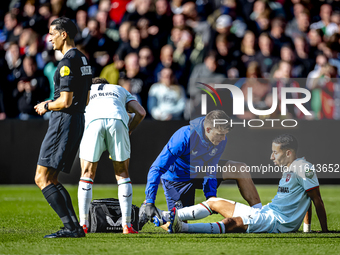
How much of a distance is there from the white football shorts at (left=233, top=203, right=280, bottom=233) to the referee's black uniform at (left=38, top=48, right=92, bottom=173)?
6.53 feet

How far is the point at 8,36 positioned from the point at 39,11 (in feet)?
3.11

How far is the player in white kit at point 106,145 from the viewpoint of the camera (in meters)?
6.52

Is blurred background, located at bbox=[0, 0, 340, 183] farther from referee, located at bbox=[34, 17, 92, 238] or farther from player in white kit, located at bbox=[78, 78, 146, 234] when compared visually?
referee, located at bbox=[34, 17, 92, 238]

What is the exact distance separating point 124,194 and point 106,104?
3.40ft

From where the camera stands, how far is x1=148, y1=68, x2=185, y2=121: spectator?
37.2 ft

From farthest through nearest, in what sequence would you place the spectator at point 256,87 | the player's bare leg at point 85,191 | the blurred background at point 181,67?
1. the blurred background at point 181,67
2. the spectator at point 256,87
3. the player's bare leg at point 85,191

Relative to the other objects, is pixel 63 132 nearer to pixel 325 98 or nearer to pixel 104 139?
pixel 104 139

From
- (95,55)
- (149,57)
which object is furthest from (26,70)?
(149,57)

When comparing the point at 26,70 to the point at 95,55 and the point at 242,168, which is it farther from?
the point at 242,168

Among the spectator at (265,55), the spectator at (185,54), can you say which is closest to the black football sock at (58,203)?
the spectator at (185,54)

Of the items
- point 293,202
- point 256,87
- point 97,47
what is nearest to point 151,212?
point 293,202

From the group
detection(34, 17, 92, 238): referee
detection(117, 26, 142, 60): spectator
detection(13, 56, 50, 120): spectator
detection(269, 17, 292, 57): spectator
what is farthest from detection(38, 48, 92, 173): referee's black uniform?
detection(269, 17, 292, 57): spectator

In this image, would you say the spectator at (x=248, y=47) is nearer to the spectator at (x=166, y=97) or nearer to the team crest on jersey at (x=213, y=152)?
the spectator at (x=166, y=97)

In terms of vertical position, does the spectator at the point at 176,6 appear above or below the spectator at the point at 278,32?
above
